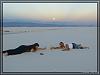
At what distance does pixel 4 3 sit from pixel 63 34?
28.2 inches

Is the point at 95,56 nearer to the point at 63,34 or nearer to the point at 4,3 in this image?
the point at 63,34

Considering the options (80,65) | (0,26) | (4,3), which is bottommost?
(80,65)

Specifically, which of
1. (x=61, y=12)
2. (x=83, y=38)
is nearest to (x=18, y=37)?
A: (x=61, y=12)

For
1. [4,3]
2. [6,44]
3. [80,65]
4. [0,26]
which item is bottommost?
[80,65]

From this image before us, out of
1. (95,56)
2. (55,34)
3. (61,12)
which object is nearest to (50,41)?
(55,34)

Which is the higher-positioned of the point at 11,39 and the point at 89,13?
the point at 89,13

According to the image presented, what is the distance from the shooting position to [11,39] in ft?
8.82

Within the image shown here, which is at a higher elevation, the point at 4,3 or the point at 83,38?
the point at 4,3

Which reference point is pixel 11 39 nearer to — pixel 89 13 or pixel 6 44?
pixel 6 44

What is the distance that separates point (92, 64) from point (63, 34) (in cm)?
46

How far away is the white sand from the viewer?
2689 millimetres

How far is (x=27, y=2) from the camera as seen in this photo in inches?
105

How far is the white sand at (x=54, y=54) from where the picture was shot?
2.69 metres

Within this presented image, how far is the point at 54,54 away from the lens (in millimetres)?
2713
